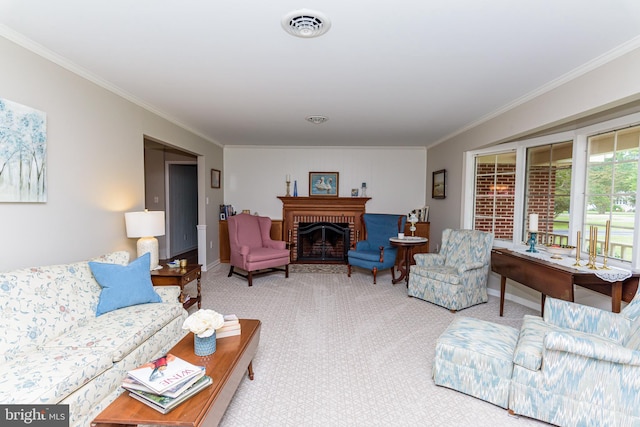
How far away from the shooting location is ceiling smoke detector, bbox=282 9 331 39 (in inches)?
66.1

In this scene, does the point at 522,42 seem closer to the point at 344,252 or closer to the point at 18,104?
the point at 18,104

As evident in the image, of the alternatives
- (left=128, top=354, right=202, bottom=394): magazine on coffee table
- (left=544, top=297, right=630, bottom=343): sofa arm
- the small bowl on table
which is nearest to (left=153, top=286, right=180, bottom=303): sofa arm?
(left=128, top=354, right=202, bottom=394): magazine on coffee table

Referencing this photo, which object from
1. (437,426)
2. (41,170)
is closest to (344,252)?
(437,426)

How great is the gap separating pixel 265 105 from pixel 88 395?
112 inches

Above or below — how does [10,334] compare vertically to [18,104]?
below

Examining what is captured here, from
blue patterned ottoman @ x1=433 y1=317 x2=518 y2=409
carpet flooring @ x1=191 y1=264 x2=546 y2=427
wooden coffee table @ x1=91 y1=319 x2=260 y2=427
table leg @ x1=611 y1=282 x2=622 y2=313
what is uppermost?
table leg @ x1=611 y1=282 x2=622 y2=313

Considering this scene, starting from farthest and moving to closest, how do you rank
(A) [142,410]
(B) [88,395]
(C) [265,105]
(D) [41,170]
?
(C) [265,105] → (D) [41,170] → (B) [88,395] → (A) [142,410]

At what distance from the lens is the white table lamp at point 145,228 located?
9.64 feet

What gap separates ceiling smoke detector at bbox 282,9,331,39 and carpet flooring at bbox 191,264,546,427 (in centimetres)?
233

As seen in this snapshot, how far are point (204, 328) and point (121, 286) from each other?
1.09m

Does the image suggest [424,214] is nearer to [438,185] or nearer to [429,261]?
[438,185]

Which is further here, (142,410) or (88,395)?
(88,395)

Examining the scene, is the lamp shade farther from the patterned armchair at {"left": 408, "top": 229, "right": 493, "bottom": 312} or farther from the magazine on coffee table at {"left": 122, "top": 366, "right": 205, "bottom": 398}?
the patterned armchair at {"left": 408, "top": 229, "right": 493, "bottom": 312}

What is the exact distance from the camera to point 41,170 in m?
2.16
